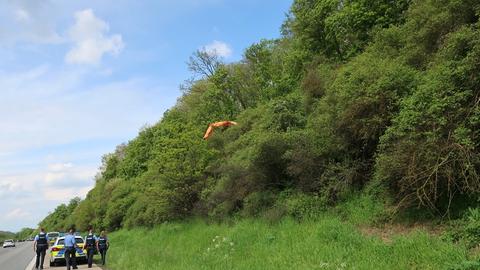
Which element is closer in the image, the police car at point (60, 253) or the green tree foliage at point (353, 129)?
the green tree foliage at point (353, 129)

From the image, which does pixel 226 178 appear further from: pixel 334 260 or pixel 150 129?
pixel 150 129

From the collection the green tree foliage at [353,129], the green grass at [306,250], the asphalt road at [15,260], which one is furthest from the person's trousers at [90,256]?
the green tree foliage at [353,129]

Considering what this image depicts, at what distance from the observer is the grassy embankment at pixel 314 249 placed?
997 cm

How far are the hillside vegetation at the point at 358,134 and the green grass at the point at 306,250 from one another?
0.31 metres

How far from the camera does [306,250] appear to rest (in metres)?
13.1

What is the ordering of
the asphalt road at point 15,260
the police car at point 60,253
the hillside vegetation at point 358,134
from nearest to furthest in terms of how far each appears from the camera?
the hillside vegetation at point 358,134 → the police car at point 60,253 → the asphalt road at point 15,260

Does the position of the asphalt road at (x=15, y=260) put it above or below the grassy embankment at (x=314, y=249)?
above

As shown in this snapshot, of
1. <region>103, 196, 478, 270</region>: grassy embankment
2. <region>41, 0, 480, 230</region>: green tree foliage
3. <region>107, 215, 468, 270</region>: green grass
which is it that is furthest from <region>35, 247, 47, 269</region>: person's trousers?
<region>41, 0, 480, 230</region>: green tree foliage

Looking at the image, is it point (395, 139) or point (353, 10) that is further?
point (353, 10)

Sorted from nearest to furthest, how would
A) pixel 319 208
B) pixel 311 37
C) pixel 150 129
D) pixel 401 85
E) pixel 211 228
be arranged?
1. pixel 401 85
2. pixel 319 208
3. pixel 211 228
4. pixel 311 37
5. pixel 150 129

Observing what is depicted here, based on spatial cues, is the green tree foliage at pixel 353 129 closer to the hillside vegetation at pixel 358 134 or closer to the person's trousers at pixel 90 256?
the hillside vegetation at pixel 358 134

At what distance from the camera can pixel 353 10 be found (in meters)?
24.5

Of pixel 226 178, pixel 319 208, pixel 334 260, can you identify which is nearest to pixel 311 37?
pixel 226 178

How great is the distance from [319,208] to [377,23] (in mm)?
11364
